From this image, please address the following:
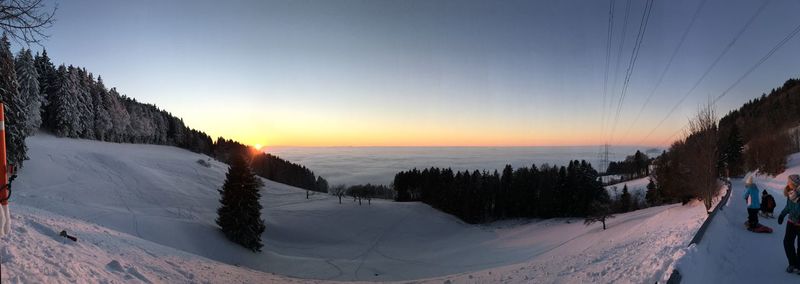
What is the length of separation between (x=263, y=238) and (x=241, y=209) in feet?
35.0

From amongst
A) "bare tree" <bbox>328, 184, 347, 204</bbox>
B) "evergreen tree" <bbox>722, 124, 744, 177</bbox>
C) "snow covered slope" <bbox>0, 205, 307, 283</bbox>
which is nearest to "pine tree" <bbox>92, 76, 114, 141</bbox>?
"bare tree" <bbox>328, 184, 347, 204</bbox>

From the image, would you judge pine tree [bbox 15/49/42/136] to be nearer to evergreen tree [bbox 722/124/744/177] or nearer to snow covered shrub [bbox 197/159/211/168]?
snow covered shrub [bbox 197/159/211/168]

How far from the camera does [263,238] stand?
47844 mm

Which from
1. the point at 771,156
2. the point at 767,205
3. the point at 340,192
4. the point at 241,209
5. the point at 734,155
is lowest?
the point at 340,192

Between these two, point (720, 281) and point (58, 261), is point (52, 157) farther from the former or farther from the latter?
point (720, 281)

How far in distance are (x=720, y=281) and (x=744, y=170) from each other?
8998cm

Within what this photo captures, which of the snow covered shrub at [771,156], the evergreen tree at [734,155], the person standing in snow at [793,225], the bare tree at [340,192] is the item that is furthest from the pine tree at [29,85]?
the evergreen tree at [734,155]

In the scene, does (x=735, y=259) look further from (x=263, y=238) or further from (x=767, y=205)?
(x=263, y=238)

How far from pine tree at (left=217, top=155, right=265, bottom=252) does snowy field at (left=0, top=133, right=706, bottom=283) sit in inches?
53.6

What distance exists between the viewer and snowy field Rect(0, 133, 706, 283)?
34.8ft

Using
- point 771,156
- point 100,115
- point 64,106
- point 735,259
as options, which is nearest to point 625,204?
point 771,156

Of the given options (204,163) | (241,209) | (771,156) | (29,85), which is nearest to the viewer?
(241,209)

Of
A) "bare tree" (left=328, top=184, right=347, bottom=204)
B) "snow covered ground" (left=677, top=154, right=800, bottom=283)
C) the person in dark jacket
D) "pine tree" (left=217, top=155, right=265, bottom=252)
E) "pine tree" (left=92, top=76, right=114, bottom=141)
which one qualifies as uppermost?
"pine tree" (left=92, top=76, right=114, bottom=141)

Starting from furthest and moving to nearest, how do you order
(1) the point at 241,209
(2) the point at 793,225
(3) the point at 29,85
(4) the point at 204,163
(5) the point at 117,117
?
(4) the point at 204,163
(5) the point at 117,117
(3) the point at 29,85
(1) the point at 241,209
(2) the point at 793,225
